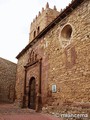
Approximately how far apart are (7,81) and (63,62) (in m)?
13.5

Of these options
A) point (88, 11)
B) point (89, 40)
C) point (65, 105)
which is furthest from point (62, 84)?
point (88, 11)

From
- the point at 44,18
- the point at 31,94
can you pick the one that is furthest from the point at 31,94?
the point at 44,18

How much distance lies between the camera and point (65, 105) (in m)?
7.65

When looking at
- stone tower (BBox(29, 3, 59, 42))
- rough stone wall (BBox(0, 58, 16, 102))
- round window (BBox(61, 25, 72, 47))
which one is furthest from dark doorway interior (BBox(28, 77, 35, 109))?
rough stone wall (BBox(0, 58, 16, 102))

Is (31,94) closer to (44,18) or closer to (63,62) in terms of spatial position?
(63,62)

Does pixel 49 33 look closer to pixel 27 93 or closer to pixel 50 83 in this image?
pixel 50 83

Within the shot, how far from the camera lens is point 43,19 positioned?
16438 mm

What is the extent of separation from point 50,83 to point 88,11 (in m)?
4.49

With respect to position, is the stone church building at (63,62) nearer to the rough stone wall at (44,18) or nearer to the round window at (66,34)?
the round window at (66,34)

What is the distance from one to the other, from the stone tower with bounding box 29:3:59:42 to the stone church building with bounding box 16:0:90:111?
14.1 ft

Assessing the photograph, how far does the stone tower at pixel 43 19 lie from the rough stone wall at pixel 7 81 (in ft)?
18.2

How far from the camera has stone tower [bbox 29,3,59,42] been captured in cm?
Result: 1609

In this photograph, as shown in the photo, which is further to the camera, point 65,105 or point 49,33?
point 49,33

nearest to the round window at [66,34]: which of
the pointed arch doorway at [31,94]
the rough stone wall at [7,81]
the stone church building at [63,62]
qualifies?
the stone church building at [63,62]
